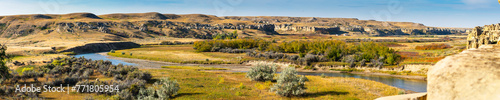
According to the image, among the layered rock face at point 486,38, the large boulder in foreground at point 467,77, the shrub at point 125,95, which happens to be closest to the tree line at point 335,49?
the layered rock face at point 486,38

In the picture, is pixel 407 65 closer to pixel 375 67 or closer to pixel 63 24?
pixel 375 67

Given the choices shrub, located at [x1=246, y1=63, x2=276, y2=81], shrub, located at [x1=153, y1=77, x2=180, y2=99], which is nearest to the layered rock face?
shrub, located at [x1=153, y1=77, x2=180, y2=99]

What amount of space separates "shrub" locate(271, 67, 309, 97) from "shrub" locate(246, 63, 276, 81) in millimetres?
8358

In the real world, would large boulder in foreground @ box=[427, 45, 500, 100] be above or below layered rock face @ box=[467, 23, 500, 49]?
below

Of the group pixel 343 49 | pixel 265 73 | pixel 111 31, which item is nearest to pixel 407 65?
pixel 343 49

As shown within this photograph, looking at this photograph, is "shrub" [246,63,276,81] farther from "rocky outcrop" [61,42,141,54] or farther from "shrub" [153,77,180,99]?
"rocky outcrop" [61,42,141,54]

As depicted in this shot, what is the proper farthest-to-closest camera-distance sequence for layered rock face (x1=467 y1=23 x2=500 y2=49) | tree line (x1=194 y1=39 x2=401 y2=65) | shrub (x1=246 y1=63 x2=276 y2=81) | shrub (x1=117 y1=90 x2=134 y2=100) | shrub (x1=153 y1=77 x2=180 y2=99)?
tree line (x1=194 y1=39 x2=401 y2=65) < shrub (x1=246 y1=63 x2=276 y2=81) < shrub (x1=153 y1=77 x2=180 y2=99) < shrub (x1=117 y1=90 x2=134 y2=100) < layered rock face (x1=467 y1=23 x2=500 y2=49)

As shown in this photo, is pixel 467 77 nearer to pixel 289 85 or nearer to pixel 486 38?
pixel 486 38

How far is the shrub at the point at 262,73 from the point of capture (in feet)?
121

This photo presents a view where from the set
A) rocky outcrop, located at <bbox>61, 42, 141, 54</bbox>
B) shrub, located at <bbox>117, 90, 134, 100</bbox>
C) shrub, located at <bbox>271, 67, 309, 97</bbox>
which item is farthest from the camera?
rocky outcrop, located at <bbox>61, 42, 141, 54</bbox>

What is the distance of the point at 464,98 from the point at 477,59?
0.93 meters

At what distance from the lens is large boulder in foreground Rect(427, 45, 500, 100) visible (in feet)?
17.3

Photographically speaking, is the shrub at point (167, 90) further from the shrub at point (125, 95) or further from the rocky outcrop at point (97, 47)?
the rocky outcrop at point (97, 47)

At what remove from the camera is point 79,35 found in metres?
158
